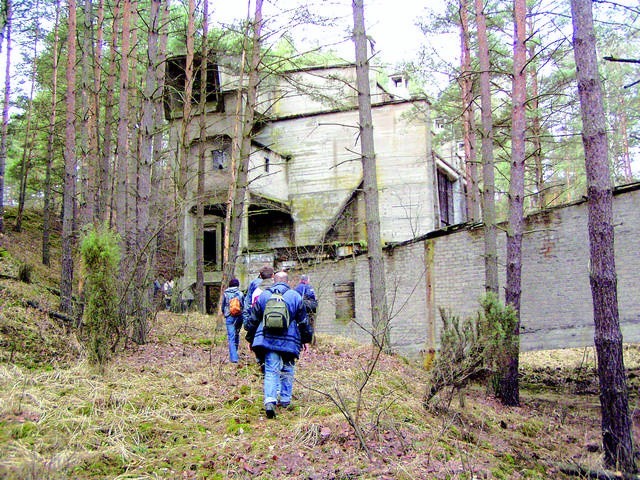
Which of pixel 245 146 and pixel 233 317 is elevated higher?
pixel 245 146

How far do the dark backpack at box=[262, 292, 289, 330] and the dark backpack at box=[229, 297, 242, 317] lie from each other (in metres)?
3.15

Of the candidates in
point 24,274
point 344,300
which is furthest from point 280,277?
point 24,274

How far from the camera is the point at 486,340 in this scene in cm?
843

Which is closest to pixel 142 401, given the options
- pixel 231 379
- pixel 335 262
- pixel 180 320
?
pixel 231 379

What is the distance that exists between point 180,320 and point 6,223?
17.4 m

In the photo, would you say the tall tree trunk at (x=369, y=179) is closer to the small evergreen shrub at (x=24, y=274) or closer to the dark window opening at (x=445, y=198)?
the small evergreen shrub at (x=24, y=274)

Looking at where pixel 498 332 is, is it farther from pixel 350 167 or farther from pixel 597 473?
pixel 350 167

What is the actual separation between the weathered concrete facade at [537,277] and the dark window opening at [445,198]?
11.3 meters

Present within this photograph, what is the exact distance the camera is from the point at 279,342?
686 centimetres

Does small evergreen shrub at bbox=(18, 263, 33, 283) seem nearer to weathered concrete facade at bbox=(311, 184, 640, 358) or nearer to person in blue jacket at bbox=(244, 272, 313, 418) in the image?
weathered concrete facade at bbox=(311, 184, 640, 358)

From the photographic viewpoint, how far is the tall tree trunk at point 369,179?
41.2 feet

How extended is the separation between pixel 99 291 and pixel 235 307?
8.58 feet

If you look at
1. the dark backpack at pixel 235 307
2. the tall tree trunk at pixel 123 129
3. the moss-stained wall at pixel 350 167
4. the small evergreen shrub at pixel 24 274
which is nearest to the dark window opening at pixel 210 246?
the moss-stained wall at pixel 350 167

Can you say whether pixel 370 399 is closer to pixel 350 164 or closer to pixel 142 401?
pixel 142 401
